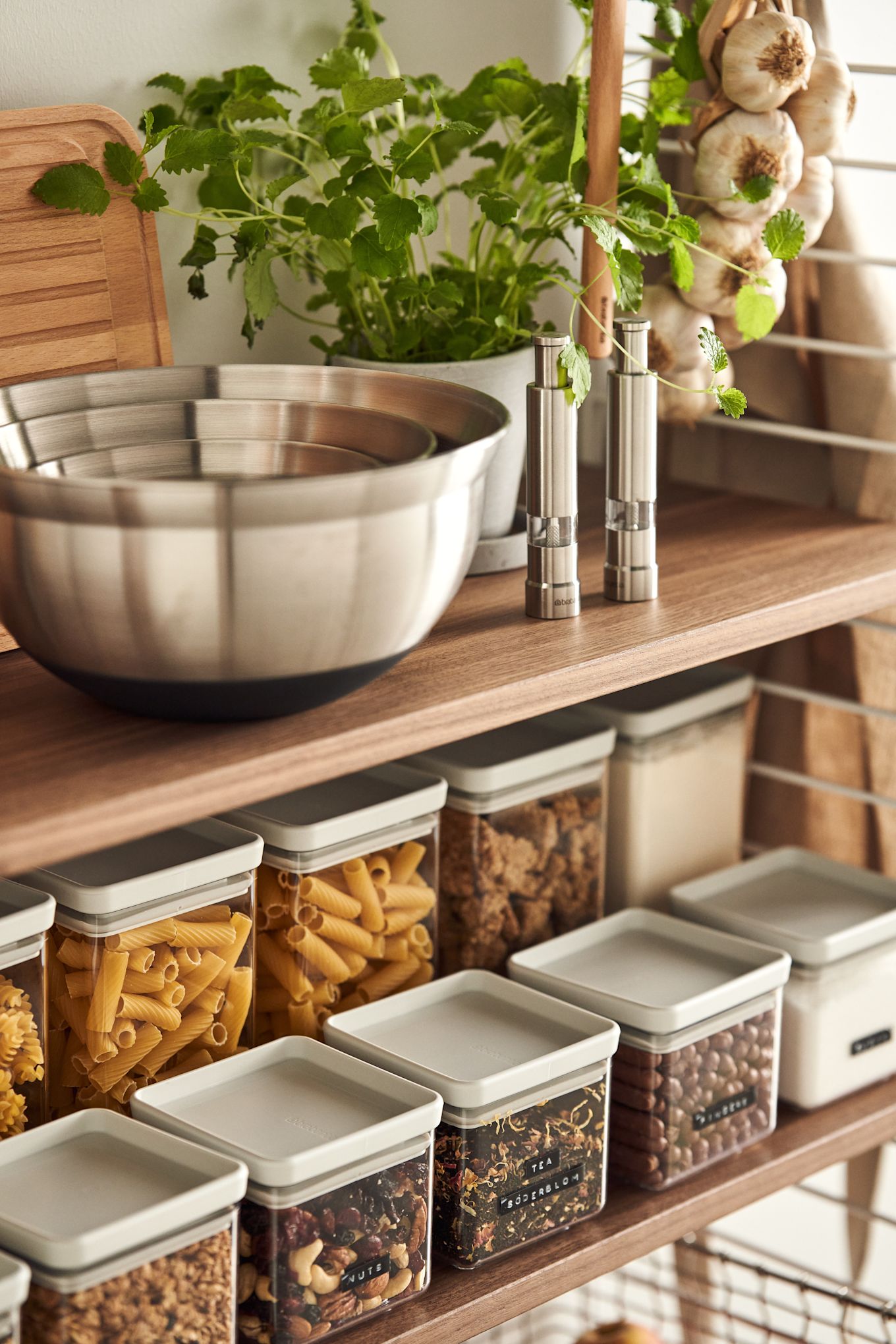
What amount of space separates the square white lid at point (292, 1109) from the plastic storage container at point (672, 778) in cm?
36

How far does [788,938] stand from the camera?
1.24 metres

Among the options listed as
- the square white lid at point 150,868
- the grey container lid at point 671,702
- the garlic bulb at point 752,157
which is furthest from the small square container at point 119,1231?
the garlic bulb at point 752,157

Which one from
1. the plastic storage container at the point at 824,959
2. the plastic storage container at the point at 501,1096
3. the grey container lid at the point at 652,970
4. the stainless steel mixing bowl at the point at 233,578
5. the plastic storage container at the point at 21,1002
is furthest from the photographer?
the plastic storage container at the point at 824,959

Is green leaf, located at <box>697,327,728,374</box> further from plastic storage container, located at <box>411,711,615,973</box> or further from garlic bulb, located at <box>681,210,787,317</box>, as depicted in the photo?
plastic storage container, located at <box>411,711,615,973</box>

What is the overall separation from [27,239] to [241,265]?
23 centimetres

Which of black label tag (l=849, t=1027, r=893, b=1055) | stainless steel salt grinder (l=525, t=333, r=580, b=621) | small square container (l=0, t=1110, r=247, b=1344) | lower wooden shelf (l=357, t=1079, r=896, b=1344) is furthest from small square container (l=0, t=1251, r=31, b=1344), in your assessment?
black label tag (l=849, t=1027, r=893, b=1055)

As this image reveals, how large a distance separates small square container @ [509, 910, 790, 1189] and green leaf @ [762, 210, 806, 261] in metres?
0.49

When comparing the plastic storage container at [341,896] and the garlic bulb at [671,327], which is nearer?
the plastic storage container at [341,896]

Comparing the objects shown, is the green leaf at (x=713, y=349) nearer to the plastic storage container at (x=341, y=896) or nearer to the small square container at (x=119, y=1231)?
the plastic storage container at (x=341, y=896)

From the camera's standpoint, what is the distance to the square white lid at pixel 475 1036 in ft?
3.28

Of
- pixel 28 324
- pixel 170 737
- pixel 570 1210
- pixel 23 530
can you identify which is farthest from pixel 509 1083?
Answer: pixel 28 324

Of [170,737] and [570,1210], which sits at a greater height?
[170,737]

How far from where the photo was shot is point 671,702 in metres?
1.30

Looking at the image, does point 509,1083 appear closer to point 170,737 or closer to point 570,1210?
point 570,1210
